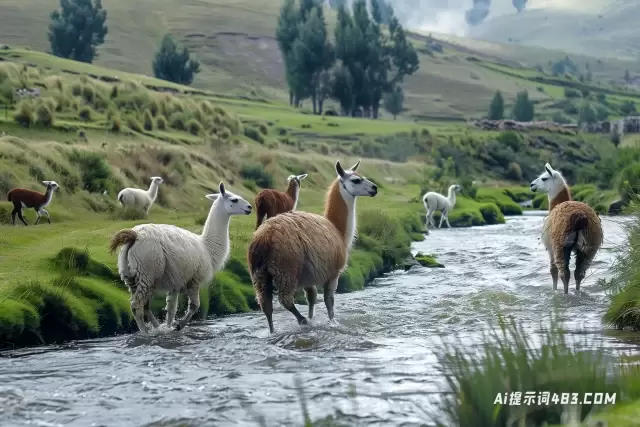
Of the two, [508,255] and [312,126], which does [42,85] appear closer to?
[508,255]

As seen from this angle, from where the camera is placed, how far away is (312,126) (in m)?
63.2

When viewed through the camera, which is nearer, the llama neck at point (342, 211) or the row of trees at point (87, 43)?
the llama neck at point (342, 211)

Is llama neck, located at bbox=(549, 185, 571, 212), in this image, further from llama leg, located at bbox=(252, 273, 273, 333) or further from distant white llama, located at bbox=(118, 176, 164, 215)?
distant white llama, located at bbox=(118, 176, 164, 215)

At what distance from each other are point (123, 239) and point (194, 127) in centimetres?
2505

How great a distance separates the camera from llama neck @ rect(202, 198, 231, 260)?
12031 mm

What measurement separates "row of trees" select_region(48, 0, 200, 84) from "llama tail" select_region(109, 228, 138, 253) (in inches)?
3327

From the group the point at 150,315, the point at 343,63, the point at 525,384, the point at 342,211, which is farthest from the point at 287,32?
the point at 525,384

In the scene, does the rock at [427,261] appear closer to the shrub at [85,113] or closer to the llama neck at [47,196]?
the llama neck at [47,196]

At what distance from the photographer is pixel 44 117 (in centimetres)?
2733

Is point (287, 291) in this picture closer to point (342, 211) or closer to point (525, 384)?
point (342, 211)

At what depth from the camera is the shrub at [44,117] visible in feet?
89.2

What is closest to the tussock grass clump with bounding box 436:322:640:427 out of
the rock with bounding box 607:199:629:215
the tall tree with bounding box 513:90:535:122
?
the rock with bounding box 607:199:629:215

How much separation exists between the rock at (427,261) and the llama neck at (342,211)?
578 centimetres

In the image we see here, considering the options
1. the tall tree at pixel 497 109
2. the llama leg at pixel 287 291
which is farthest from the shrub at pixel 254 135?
the tall tree at pixel 497 109
